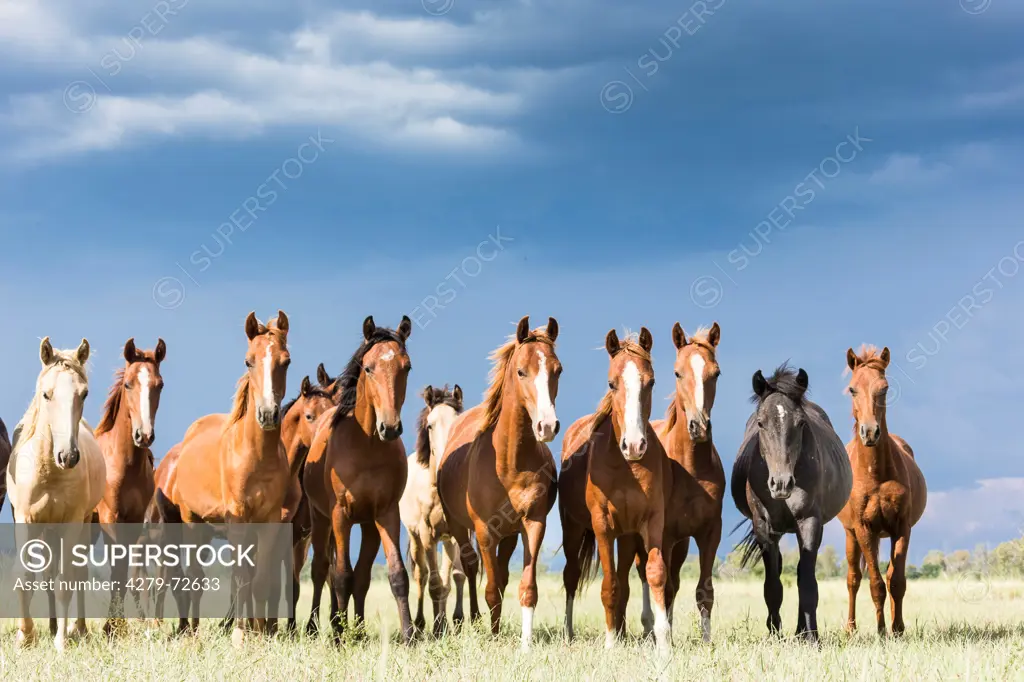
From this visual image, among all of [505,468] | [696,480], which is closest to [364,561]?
[505,468]

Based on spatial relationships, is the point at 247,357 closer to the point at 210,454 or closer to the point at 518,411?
the point at 210,454

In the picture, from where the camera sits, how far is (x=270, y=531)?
9047 millimetres

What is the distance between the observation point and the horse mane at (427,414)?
12047 millimetres

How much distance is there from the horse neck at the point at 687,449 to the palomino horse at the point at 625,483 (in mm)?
236

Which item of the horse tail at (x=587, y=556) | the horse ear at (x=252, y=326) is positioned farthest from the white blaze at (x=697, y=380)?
the horse ear at (x=252, y=326)

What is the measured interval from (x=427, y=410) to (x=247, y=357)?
144 inches

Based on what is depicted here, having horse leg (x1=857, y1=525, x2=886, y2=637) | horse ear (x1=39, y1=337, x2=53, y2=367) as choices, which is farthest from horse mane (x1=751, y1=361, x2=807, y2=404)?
horse ear (x1=39, y1=337, x2=53, y2=367)

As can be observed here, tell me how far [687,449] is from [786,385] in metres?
1.07

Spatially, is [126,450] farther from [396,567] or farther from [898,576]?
[898,576]

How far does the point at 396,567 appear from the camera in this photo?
8.91 m

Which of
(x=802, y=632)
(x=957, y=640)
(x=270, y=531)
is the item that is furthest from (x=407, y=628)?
(x=957, y=640)

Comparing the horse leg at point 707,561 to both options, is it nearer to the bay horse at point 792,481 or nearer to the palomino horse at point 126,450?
the bay horse at point 792,481

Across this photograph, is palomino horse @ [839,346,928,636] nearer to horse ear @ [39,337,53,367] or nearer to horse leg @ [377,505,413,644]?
horse leg @ [377,505,413,644]

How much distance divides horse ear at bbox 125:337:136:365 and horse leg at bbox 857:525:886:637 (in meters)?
7.83
